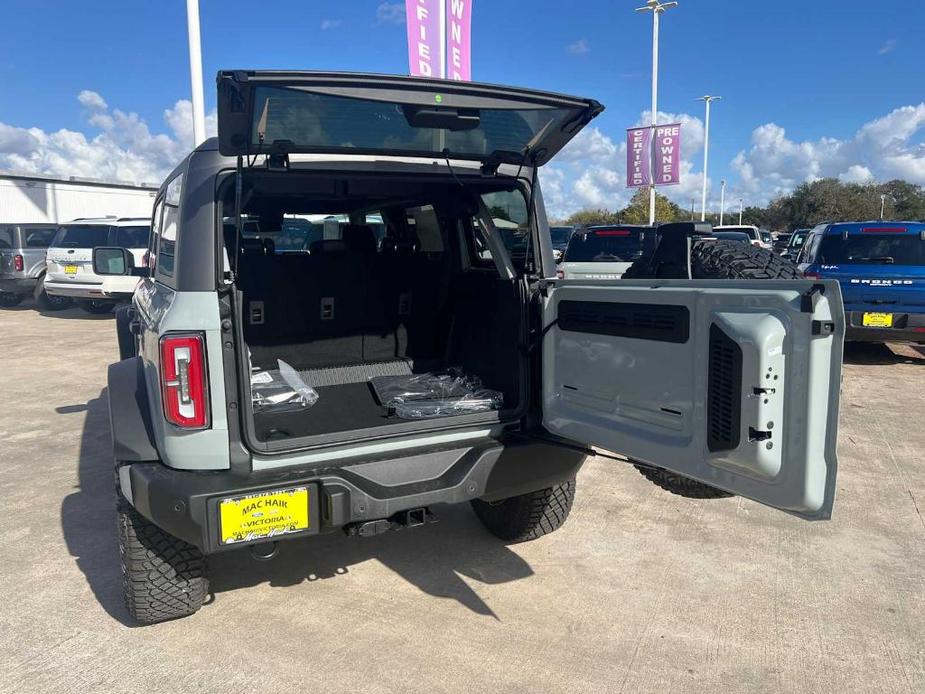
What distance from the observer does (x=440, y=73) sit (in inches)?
428

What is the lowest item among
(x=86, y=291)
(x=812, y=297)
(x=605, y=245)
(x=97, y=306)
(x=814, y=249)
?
(x=97, y=306)

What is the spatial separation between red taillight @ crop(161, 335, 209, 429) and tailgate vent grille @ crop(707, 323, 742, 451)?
1.77 metres

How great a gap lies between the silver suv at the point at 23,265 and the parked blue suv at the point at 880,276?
14.1 m

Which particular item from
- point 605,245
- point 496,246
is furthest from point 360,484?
point 605,245

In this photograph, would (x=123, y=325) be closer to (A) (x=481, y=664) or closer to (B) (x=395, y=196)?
(B) (x=395, y=196)

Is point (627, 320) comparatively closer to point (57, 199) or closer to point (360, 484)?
point (360, 484)

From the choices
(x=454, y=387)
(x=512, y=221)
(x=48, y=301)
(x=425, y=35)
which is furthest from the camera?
(x=48, y=301)

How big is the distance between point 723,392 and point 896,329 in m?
7.00

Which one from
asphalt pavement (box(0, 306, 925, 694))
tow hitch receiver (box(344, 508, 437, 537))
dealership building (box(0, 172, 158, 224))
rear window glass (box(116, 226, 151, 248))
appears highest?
dealership building (box(0, 172, 158, 224))

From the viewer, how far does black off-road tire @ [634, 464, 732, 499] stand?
277 centimetres

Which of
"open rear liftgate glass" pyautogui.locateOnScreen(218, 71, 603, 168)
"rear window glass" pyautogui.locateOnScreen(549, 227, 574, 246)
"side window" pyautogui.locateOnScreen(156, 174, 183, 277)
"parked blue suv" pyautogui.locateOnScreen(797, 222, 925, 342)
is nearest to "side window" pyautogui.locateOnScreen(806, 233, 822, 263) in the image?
"parked blue suv" pyautogui.locateOnScreen(797, 222, 925, 342)

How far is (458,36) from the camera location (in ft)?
36.2

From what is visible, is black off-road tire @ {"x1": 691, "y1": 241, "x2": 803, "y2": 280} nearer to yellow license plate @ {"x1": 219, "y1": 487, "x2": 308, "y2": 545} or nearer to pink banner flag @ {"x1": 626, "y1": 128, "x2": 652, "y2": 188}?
yellow license plate @ {"x1": 219, "y1": 487, "x2": 308, "y2": 545}

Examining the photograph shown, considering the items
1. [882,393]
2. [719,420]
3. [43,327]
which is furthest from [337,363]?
[43,327]
